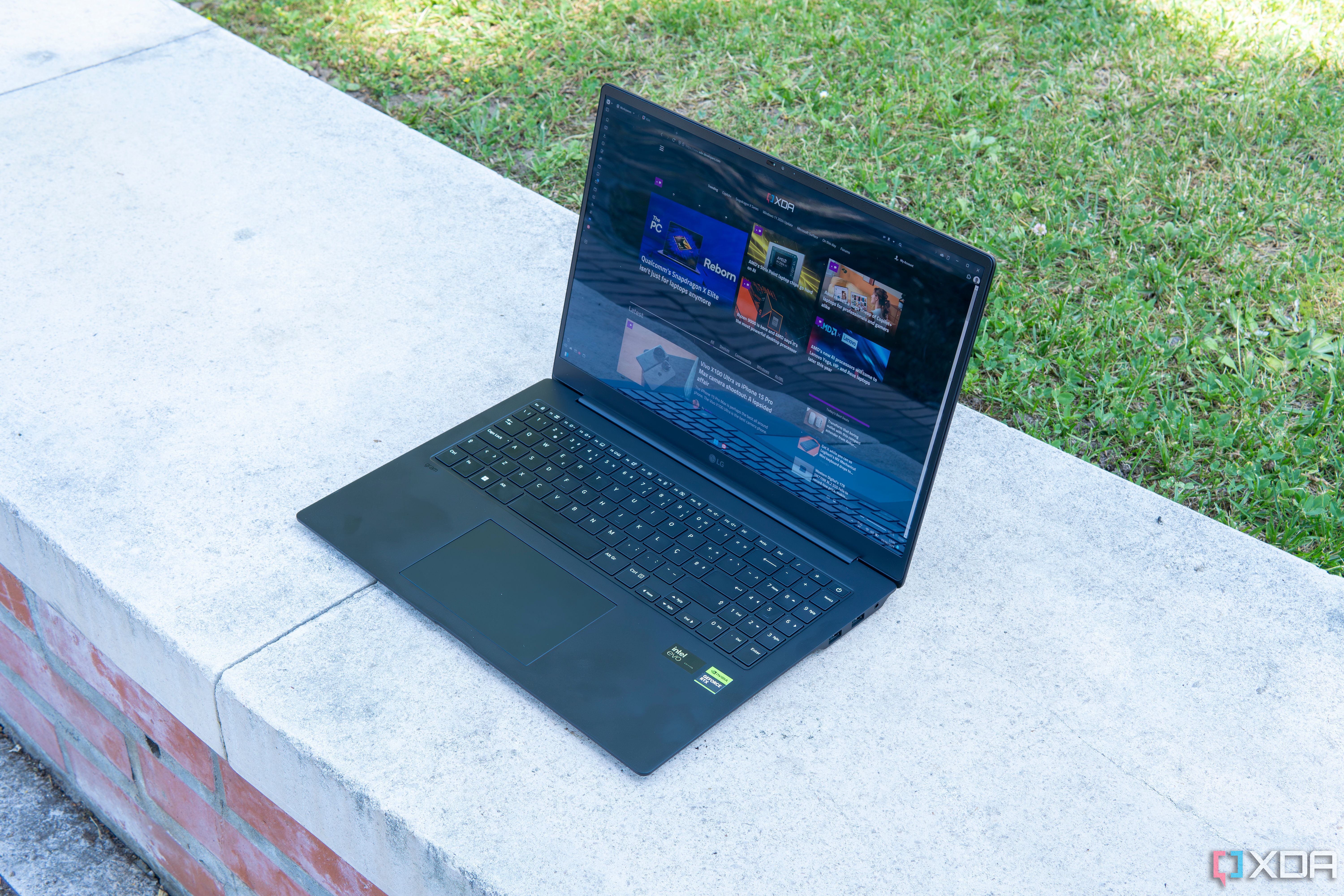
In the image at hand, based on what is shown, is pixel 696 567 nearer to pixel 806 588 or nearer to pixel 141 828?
pixel 806 588

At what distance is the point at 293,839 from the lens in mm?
1583

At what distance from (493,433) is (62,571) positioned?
2.07 ft

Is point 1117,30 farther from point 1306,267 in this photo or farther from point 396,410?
point 396,410

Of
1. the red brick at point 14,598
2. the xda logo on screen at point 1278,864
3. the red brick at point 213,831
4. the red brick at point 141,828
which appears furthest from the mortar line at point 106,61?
the xda logo on screen at point 1278,864

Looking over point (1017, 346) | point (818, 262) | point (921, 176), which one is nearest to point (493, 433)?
point (818, 262)

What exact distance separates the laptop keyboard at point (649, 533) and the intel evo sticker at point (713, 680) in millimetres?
32

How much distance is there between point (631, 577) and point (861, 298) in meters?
0.47

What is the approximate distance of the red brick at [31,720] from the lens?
A: 86.8 inches

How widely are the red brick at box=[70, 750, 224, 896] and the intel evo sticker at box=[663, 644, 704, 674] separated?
3.28ft

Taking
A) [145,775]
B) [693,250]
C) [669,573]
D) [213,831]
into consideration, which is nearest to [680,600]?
[669,573]

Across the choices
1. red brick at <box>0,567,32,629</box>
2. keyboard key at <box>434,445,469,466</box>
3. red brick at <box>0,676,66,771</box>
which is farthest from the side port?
red brick at <box>0,676,66,771</box>

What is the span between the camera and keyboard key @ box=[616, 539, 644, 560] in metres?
1.56

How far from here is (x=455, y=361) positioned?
199cm

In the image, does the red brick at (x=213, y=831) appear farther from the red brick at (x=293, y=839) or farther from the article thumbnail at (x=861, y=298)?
the article thumbnail at (x=861, y=298)
